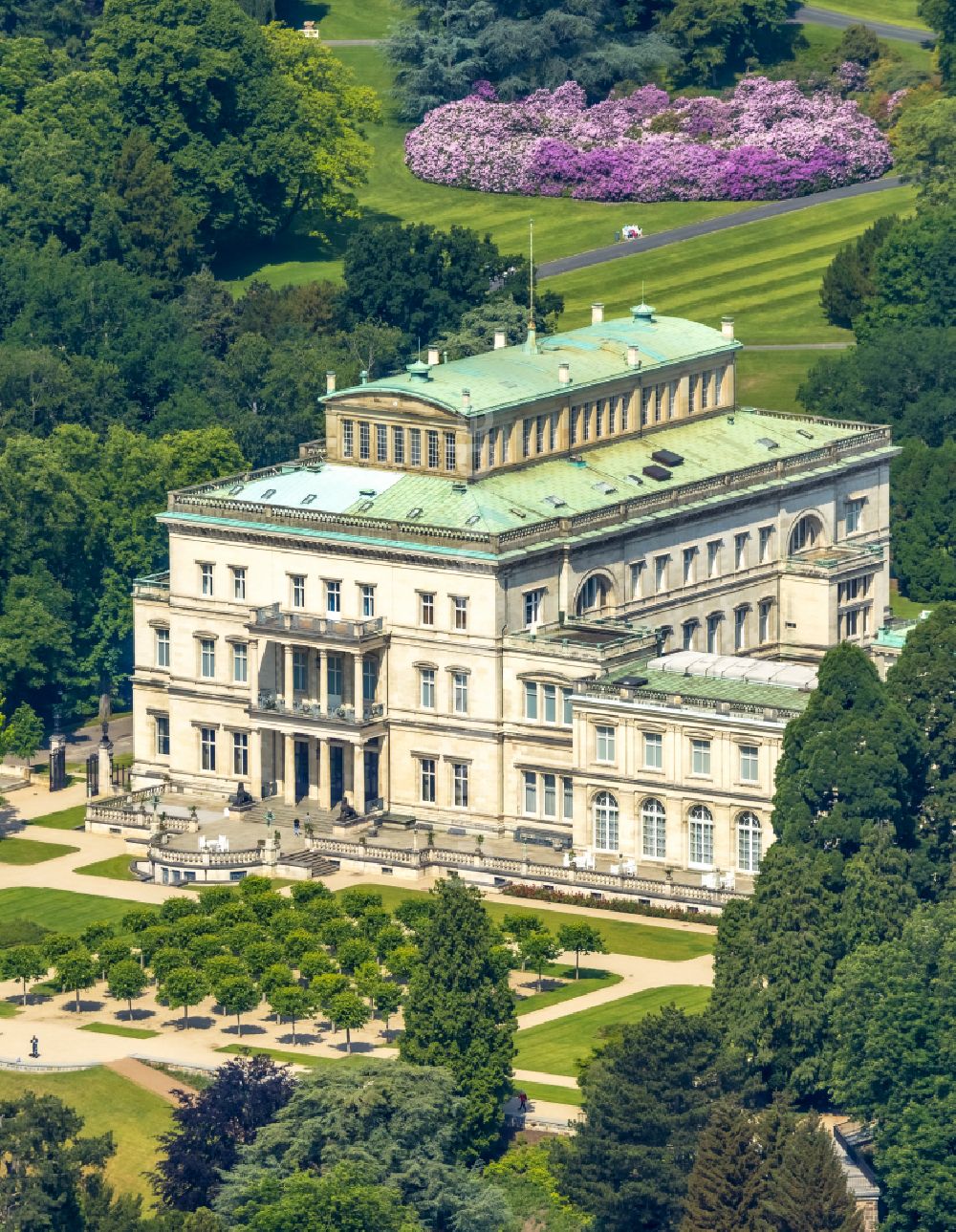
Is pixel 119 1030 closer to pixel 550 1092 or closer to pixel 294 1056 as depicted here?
pixel 294 1056

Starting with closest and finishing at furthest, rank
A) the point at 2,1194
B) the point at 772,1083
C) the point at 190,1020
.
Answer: the point at 2,1194
the point at 772,1083
the point at 190,1020

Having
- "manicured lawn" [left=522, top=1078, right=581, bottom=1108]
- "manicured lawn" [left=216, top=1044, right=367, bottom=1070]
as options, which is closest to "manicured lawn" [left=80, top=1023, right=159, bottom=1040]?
"manicured lawn" [left=216, top=1044, right=367, bottom=1070]

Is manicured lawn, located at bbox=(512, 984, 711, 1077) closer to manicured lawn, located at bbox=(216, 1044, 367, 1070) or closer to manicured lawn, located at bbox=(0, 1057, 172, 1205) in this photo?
manicured lawn, located at bbox=(216, 1044, 367, 1070)

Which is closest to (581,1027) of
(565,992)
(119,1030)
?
(565,992)

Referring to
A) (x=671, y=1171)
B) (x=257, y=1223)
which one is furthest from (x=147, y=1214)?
(x=671, y=1171)

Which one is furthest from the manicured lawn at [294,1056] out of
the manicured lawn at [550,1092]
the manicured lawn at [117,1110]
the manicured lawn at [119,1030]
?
the manicured lawn at [550,1092]

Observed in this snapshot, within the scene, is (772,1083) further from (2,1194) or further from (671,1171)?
(2,1194)

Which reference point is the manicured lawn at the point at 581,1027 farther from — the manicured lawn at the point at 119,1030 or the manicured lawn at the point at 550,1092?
the manicured lawn at the point at 119,1030
